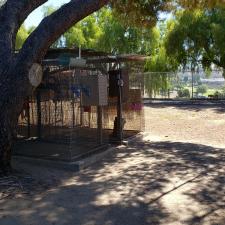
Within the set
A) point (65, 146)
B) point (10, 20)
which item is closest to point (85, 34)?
point (65, 146)

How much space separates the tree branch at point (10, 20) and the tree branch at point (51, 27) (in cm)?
26

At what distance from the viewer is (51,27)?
8102 millimetres

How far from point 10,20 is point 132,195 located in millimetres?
3588

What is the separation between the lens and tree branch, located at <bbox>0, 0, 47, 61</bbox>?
7.99 meters

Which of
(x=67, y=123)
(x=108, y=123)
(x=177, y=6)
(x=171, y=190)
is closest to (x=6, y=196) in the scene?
(x=171, y=190)

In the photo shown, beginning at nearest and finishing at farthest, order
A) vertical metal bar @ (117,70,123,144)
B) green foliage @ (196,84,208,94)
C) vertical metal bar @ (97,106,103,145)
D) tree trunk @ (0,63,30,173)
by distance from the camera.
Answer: tree trunk @ (0,63,30,173) → vertical metal bar @ (97,106,103,145) → vertical metal bar @ (117,70,123,144) → green foliage @ (196,84,208,94)

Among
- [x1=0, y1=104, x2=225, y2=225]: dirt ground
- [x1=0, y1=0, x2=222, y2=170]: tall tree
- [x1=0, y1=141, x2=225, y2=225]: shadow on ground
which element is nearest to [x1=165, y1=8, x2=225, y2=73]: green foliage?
[x1=0, y1=104, x2=225, y2=225]: dirt ground

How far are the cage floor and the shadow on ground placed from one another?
52 centimetres

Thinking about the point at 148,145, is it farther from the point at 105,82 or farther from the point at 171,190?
the point at 171,190

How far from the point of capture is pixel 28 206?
6.49 metres

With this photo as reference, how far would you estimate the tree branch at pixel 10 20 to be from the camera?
314 inches

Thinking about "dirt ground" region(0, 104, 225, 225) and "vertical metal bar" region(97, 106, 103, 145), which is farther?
"vertical metal bar" region(97, 106, 103, 145)

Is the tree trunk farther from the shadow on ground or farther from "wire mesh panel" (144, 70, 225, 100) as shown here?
"wire mesh panel" (144, 70, 225, 100)

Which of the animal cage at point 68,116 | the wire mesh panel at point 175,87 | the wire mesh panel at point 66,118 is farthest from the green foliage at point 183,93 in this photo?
the animal cage at point 68,116
